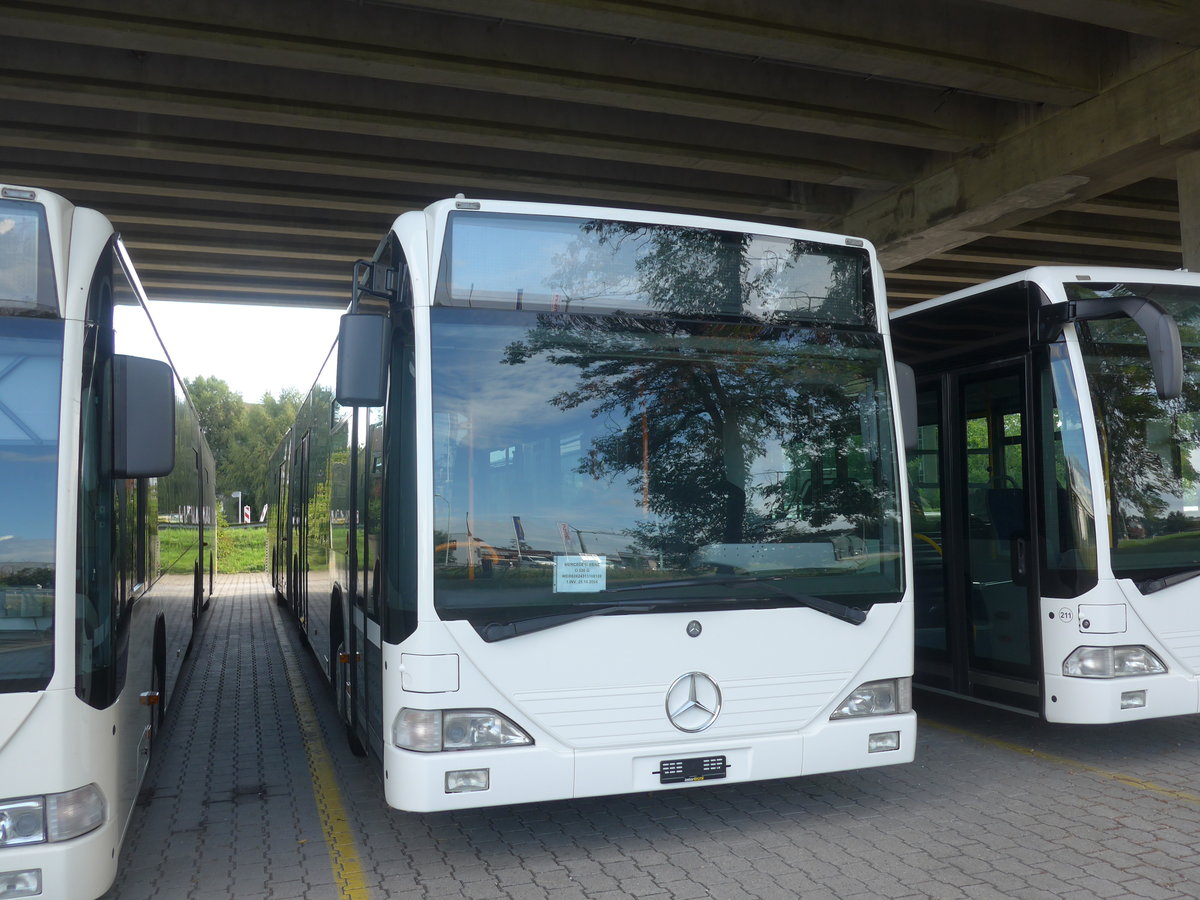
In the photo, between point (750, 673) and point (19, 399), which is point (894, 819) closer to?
point (750, 673)

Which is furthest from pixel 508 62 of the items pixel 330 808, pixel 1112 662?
pixel 1112 662

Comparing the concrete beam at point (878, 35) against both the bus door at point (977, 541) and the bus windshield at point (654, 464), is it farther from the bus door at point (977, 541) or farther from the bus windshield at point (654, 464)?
the bus windshield at point (654, 464)

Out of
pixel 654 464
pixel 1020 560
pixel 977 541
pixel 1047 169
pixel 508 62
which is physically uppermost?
pixel 508 62

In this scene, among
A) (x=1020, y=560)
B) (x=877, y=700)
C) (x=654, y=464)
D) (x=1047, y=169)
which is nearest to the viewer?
(x=654, y=464)

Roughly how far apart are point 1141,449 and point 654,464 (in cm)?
340

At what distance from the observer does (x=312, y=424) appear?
10.1 metres

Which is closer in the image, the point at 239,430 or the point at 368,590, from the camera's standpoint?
the point at 368,590

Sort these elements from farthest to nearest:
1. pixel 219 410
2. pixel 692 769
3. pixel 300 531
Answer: pixel 219 410 → pixel 300 531 → pixel 692 769

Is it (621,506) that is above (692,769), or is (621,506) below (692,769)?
above

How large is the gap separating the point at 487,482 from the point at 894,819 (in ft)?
9.37

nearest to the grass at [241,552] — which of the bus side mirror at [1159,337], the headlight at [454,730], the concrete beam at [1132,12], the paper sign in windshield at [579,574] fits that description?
the concrete beam at [1132,12]

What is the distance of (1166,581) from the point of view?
622 cm

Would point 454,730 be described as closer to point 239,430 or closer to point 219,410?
point 239,430

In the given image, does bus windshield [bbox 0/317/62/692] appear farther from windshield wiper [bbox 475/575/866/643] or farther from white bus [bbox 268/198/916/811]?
windshield wiper [bbox 475/575/866/643]
